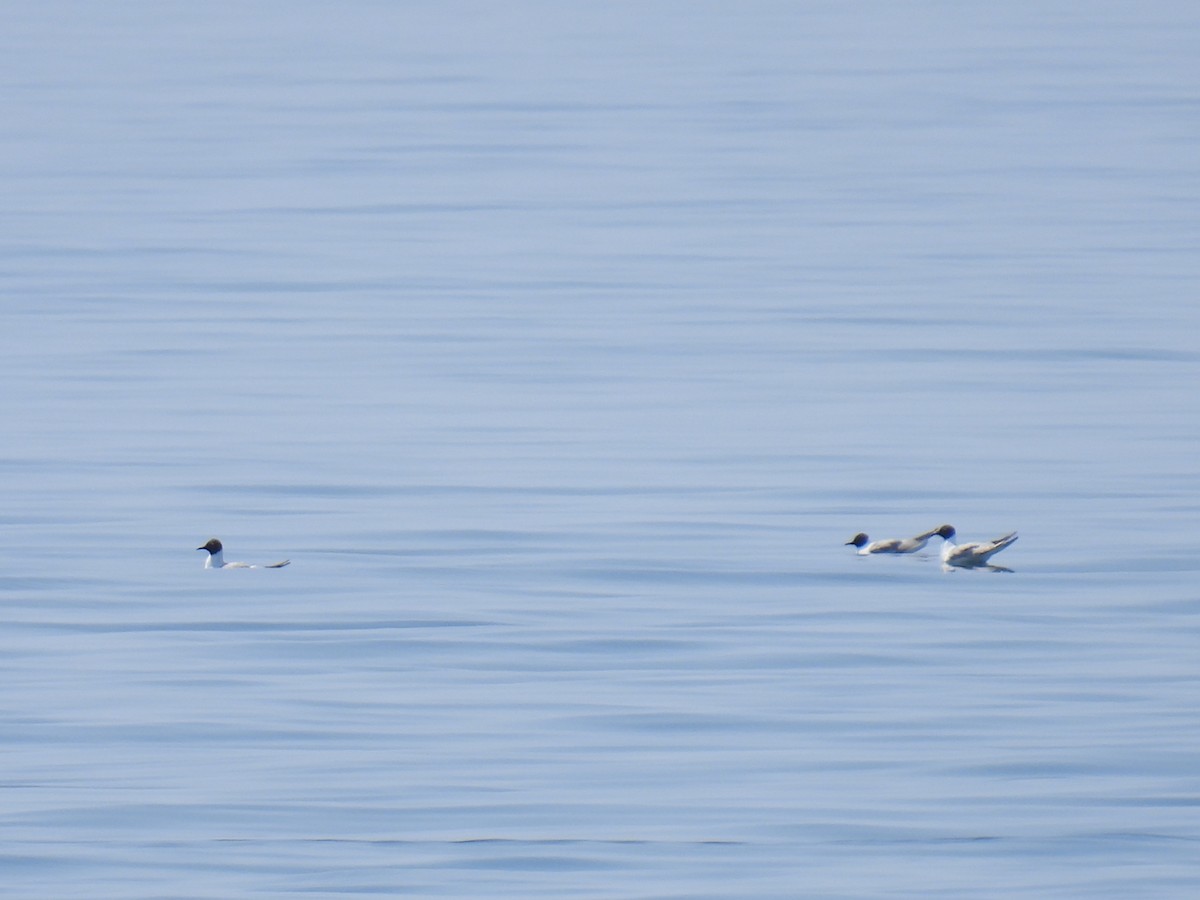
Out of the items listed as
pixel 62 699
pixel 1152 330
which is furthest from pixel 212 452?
pixel 1152 330

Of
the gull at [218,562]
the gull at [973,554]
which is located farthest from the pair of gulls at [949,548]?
the gull at [218,562]

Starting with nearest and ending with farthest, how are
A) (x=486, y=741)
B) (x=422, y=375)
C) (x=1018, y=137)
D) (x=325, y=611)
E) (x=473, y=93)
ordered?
(x=486, y=741) < (x=325, y=611) < (x=422, y=375) < (x=1018, y=137) < (x=473, y=93)

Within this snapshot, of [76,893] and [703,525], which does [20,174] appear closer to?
[703,525]

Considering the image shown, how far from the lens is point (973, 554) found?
1137cm

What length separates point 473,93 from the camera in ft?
142

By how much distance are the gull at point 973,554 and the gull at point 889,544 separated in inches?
5.5

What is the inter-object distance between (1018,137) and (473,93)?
11.5m

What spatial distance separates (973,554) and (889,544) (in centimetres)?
37

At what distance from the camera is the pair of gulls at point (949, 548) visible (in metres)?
11.4

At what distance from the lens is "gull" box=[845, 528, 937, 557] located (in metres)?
11.6

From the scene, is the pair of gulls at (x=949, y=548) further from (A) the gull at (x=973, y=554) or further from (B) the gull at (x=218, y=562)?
(B) the gull at (x=218, y=562)

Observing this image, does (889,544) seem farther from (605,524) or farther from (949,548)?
(605,524)

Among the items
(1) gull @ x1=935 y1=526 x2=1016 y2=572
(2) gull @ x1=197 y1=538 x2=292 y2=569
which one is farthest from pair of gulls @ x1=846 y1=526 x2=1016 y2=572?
(2) gull @ x1=197 y1=538 x2=292 y2=569

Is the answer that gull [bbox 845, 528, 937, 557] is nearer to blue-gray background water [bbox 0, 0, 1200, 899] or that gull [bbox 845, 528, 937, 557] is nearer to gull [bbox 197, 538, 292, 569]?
blue-gray background water [bbox 0, 0, 1200, 899]
